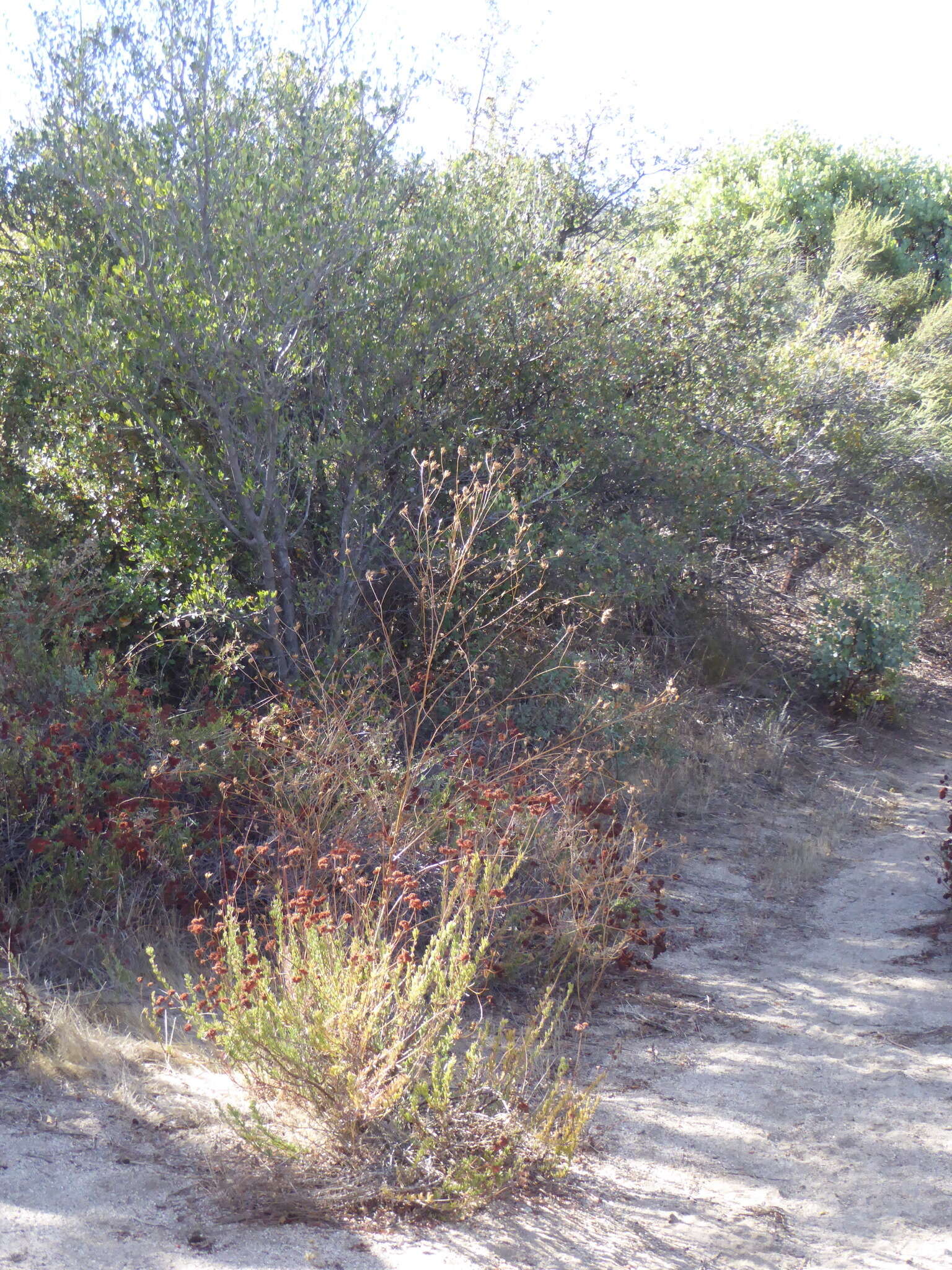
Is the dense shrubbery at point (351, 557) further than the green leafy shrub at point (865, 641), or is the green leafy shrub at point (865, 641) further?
the green leafy shrub at point (865, 641)

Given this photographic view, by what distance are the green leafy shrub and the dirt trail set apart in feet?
15.9

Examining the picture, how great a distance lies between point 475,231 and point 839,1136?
493 centimetres

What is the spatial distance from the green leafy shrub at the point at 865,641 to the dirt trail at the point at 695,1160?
485 centimetres

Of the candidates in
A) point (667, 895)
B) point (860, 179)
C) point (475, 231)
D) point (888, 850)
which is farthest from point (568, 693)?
point (860, 179)

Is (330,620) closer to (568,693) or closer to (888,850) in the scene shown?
(568,693)

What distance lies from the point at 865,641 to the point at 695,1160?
7.26 m

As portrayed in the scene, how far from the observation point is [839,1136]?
12.1 feet

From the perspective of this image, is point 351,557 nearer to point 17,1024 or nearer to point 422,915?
point 422,915

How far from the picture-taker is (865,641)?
10.0 meters

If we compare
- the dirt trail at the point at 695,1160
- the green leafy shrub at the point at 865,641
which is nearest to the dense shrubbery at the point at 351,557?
the dirt trail at the point at 695,1160

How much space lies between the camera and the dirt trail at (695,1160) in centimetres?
283

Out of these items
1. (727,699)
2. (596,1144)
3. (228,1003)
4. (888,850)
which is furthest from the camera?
(727,699)

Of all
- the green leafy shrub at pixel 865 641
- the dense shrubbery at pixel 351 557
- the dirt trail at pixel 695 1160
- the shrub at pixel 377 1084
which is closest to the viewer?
the dirt trail at pixel 695 1160

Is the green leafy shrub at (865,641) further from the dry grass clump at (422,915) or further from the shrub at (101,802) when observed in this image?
the shrub at (101,802)
